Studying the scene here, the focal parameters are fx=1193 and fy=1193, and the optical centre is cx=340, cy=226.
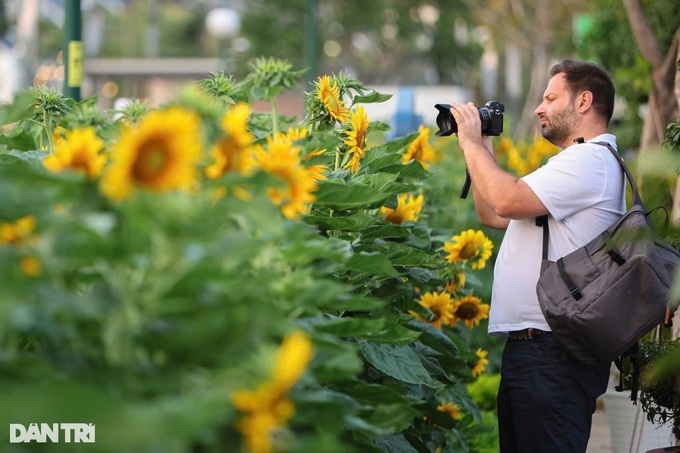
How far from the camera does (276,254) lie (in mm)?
2195

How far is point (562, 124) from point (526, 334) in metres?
0.80

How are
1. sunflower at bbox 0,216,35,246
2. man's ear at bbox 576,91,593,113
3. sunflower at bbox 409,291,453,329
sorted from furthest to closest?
1. sunflower at bbox 409,291,453,329
2. man's ear at bbox 576,91,593,113
3. sunflower at bbox 0,216,35,246

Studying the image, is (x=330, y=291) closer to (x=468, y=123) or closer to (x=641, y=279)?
(x=641, y=279)

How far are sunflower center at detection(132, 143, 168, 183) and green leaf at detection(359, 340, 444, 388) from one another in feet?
4.72

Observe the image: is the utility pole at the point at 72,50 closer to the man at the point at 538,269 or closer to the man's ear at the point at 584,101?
the man at the point at 538,269

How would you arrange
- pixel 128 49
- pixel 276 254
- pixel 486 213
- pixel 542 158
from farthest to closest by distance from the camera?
pixel 128 49 < pixel 542 158 < pixel 486 213 < pixel 276 254

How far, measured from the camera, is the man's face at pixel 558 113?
4324 millimetres

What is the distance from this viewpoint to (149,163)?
5.85 ft

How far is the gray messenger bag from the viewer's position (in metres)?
3.72

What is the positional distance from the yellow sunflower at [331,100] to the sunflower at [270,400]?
1898mm

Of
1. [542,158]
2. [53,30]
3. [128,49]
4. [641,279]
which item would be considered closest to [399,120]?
[542,158]

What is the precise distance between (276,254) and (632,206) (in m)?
2.08

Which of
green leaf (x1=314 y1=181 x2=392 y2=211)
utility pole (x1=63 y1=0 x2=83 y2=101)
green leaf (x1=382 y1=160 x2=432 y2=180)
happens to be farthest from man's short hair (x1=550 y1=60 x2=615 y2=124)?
utility pole (x1=63 y1=0 x2=83 y2=101)

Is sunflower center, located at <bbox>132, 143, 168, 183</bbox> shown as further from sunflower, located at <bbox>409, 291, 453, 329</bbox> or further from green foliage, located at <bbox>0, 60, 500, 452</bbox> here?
sunflower, located at <bbox>409, 291, 453, 329</bbox>
